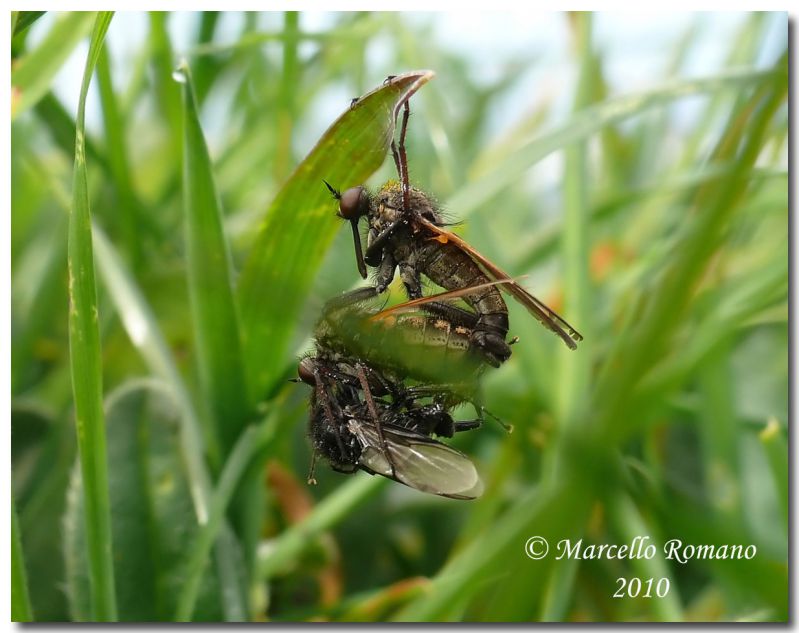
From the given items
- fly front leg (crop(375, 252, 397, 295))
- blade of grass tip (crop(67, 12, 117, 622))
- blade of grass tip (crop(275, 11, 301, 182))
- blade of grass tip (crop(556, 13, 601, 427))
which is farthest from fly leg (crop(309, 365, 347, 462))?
blade of grass tip (crop(275, 11, 301, 182))

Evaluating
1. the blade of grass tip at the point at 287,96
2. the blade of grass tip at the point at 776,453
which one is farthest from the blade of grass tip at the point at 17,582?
the blade of grass tip at the point at 776,453

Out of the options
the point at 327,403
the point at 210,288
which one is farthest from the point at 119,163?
the point at 327,403

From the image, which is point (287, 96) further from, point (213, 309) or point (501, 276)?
point (501, 276)

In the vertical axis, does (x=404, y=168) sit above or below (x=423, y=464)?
above

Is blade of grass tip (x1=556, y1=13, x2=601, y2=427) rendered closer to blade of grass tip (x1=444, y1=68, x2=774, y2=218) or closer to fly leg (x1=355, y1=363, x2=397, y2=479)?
blade of grass tip (x1=444, y1=68, x2=774, y2=218)

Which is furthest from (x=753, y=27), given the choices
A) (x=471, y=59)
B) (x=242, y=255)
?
(x=242, y=255)
